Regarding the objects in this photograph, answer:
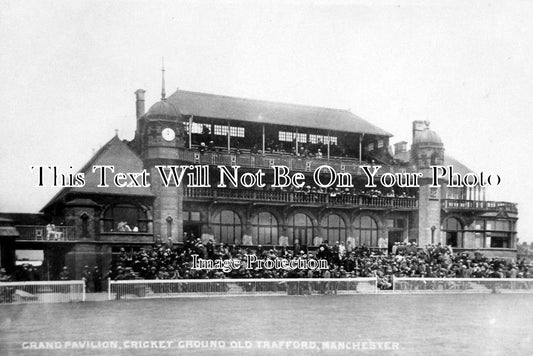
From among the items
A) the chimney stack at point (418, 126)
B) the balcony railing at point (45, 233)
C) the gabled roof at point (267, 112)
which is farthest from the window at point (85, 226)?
the chimney stack at point (418, 126)

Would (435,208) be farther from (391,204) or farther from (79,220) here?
(79,220)

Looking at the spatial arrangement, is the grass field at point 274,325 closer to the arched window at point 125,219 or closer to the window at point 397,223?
the arched window at point 125,219

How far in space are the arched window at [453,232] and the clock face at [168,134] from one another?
64.3 feet

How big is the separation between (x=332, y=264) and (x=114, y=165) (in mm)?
12536

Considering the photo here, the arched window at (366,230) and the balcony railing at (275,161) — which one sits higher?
the balcony railing at (275,161)

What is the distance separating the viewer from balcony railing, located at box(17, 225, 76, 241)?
2648 centimetres

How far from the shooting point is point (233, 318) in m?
15.5

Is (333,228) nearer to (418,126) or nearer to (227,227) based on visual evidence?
(227,227)

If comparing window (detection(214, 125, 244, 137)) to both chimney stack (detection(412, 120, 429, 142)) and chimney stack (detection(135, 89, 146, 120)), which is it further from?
chimney stack (detection(412, 120, 429, 142))

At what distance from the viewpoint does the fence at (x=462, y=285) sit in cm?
2653

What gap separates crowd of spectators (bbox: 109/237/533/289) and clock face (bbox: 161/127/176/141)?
5653 millimetres

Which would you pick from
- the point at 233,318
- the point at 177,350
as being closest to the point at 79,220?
the point at 233,318

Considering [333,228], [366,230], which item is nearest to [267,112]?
[333,228]

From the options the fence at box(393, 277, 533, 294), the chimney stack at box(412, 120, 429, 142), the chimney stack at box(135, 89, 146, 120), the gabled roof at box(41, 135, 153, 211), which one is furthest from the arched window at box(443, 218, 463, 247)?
the chimney stack at box(135, 89, 146, 120)
